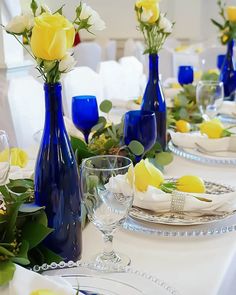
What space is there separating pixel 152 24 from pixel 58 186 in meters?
0.68

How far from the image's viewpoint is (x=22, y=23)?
28.1 inches

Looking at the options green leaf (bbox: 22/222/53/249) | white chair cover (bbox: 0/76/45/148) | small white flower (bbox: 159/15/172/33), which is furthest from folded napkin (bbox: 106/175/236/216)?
white chair cover (bbox: 0/76/45/148)

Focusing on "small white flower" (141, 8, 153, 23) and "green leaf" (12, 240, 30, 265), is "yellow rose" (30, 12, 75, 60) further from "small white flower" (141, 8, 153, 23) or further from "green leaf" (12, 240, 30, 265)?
"small white flower" (141, 8, 153, 23)

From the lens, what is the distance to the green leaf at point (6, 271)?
23.1 inches

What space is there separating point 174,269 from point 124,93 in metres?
2.27

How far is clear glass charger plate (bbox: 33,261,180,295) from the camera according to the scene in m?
0.62

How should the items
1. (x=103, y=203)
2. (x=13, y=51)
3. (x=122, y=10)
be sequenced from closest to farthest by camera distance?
1. (x=103, y=203)
2. (x=13, y=51)
3. (x=122, y=10)

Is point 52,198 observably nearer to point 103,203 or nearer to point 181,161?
point 103,203

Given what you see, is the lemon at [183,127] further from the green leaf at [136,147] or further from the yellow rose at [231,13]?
the yellow rose at [231,13]

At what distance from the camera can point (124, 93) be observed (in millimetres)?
2932

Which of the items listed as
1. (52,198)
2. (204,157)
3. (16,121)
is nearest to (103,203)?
(52,198)

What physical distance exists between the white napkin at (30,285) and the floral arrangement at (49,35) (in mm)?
274

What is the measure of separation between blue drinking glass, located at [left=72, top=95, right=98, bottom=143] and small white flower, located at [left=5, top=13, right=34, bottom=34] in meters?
0.52

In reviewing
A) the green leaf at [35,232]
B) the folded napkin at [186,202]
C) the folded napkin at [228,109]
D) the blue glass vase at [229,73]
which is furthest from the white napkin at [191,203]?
the blue glass vase at [229,73]
